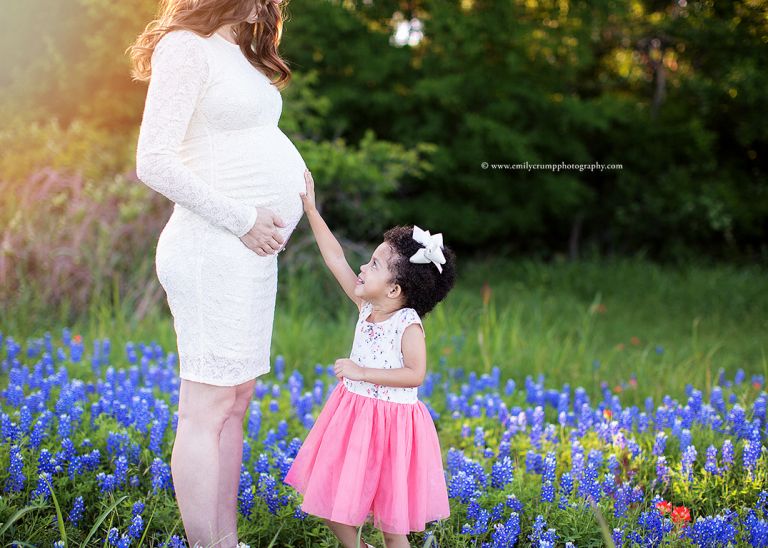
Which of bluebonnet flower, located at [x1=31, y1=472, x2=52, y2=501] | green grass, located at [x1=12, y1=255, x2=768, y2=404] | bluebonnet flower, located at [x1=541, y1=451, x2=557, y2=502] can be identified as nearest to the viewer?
bluebonnet flower, located at [x1=31, y1=472, x2=52, y2=501]

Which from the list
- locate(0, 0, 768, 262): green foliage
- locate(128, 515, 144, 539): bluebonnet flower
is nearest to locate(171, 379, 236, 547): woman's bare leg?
locate(128, 515, 144, 539): bluebonnet flower

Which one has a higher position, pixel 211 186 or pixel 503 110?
pixel 503 110

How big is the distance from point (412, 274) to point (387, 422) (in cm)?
46

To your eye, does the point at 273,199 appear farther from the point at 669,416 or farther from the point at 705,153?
the point at 705,153

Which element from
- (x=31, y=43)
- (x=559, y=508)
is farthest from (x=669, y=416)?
(x=31, y=43)

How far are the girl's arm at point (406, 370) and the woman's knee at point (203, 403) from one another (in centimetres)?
37

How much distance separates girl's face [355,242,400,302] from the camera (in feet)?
8.32

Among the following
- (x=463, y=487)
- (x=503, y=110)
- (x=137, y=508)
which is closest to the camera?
(x=137, y=508)

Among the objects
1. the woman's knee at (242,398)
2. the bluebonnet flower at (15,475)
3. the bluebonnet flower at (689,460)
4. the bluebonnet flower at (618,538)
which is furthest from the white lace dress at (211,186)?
the bluebonnet flower at (689,460)

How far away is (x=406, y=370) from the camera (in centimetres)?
248

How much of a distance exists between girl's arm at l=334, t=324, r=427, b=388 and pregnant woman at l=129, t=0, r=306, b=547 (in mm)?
320

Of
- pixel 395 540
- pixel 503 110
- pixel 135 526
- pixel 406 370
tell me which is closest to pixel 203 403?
pixel 135 526

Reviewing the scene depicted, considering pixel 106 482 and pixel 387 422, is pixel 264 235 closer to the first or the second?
pixel 387 422

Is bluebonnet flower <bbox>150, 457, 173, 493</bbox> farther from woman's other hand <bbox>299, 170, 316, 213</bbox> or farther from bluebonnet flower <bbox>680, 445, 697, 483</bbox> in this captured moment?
bluebonnet flower <bbox>680, 445, 697, 483</bbox>
